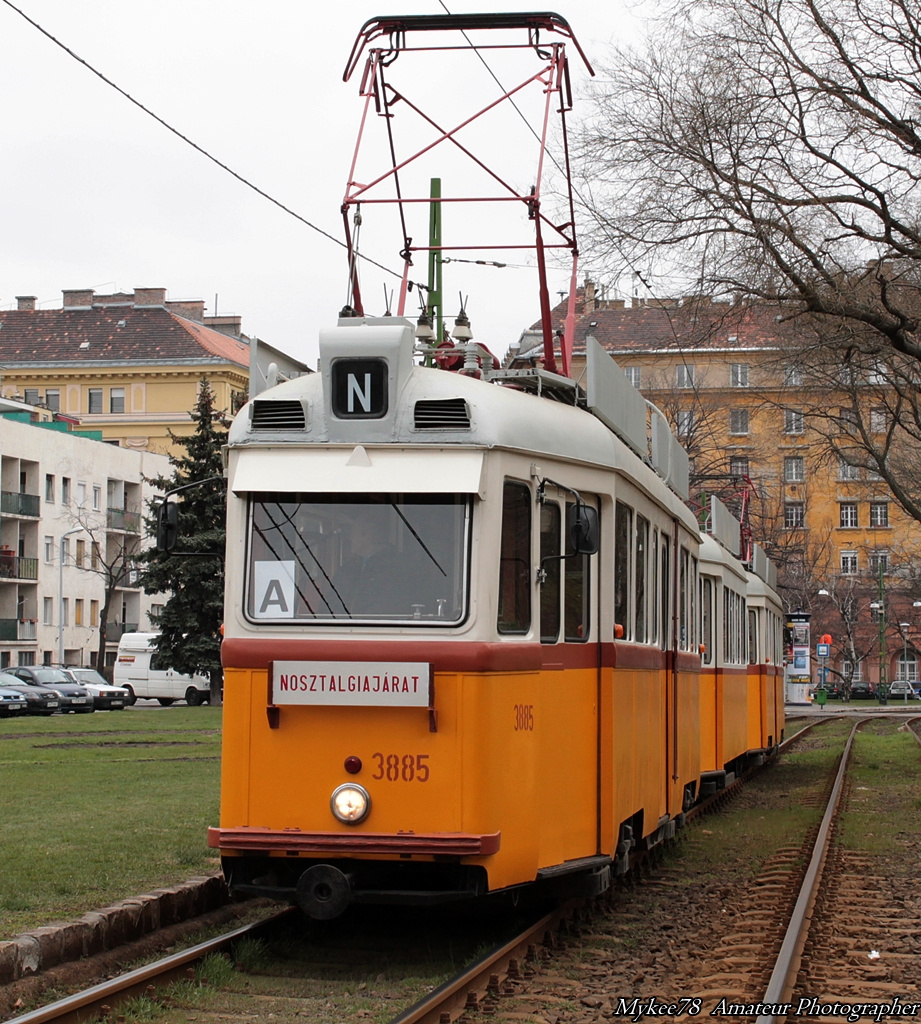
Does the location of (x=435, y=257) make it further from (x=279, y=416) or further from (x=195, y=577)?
(x=195, y=577)

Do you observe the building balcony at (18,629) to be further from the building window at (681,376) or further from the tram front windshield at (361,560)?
the tram front windshield at (361,560)

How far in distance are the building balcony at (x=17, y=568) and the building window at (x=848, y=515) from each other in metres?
44.4

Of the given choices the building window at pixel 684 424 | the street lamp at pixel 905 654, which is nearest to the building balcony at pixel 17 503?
the building window at pixel 684 424

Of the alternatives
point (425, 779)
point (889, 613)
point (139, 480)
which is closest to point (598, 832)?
point (425, 779)

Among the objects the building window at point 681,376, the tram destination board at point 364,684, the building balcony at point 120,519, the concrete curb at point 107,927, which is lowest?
the concrete curb at point 107,927

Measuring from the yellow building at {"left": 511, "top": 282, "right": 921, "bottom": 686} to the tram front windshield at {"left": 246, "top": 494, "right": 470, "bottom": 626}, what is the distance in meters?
2.20

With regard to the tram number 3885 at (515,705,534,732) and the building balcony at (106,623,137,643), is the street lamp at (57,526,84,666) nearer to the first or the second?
the building balcony at (106,623,137,643)

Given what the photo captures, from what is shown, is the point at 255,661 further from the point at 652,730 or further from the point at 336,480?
the point at 652,730

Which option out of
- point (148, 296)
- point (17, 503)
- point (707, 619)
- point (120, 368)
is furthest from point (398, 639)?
point (148, 296)

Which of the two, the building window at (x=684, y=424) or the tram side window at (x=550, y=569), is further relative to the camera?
the building window at (x=684, y=424)

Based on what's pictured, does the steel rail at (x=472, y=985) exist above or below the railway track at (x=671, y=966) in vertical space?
above

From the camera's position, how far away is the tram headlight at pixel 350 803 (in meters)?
7.79

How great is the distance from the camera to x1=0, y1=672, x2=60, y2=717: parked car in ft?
142

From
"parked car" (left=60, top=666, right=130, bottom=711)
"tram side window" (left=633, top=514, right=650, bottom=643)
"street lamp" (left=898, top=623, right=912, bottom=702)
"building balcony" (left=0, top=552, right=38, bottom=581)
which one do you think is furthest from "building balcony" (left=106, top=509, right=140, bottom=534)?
"tram side window" (left=633, top=514, right=650, bottom=643)
